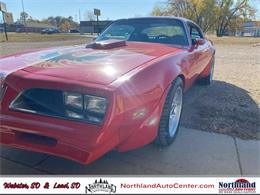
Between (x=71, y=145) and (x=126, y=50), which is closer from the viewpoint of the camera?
(x=71, y=145)

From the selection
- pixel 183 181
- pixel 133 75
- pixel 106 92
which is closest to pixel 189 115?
pixel 183 181

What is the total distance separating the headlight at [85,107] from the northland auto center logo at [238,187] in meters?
1.21

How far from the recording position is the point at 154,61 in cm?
233

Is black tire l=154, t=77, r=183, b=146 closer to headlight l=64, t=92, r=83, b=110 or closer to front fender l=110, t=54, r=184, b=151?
front fender l=110, t=54, r=184, b=151

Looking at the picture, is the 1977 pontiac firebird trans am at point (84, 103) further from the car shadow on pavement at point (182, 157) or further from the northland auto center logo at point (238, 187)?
the northland auto center logo at point (238, 187)

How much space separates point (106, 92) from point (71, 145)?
18.1 inches

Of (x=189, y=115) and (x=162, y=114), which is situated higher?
(x=162, y=114)

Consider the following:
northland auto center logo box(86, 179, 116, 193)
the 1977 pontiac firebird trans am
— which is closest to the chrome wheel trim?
the 1977 pontiac firebird trans am

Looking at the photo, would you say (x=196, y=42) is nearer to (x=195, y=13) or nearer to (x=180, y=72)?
(x=180, y=72)

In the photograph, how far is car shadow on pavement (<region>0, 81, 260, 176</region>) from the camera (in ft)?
7.31

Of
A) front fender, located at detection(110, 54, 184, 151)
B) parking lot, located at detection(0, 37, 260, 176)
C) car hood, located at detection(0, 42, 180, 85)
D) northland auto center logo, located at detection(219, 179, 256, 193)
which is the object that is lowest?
northland auto center logo, located at detection(219, 179, 256, 193)

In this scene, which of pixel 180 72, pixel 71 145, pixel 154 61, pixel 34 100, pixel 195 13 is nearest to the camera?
pixel 71 145

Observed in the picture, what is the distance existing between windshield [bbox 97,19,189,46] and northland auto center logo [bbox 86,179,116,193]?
2279mm

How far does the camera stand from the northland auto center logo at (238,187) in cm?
204
